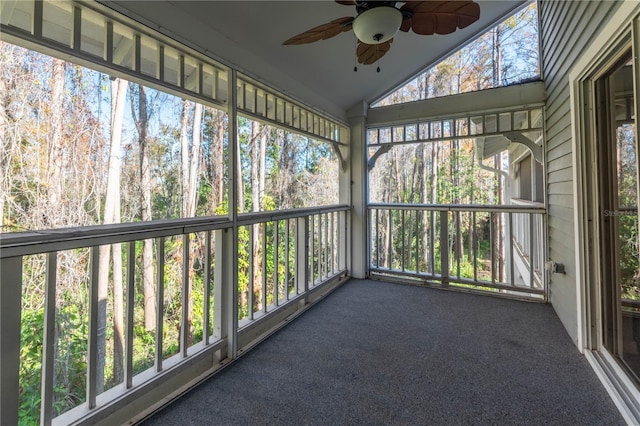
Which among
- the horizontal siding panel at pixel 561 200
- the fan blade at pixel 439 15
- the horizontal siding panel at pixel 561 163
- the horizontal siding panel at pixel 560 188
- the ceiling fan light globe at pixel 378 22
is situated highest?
the fan blade at pixel 439 15

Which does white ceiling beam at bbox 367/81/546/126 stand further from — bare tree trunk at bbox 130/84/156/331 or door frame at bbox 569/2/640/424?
bare tree trunk at bbox 130/84/156/331

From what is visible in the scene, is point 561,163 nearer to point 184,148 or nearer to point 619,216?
point 619,216

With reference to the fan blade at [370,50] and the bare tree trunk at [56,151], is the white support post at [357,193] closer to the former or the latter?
the fan blade at [370,50]

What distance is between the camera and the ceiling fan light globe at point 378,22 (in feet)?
4.72

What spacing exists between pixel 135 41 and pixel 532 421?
3.00m

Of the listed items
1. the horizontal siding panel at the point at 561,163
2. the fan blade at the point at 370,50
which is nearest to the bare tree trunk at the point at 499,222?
the horizontal siding panel at the point at 561,163

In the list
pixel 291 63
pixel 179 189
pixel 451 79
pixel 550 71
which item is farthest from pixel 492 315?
pixel 179 189

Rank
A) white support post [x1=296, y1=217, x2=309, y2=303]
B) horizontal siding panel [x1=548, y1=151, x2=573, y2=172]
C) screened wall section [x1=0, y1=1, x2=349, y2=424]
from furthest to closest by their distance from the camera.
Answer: white support post [x1=296, y1=217, x2=309, y2=303] → horizontal siding panel [x1=548, y1=151, x2=573, y2=172] → screened wall section [x1=0, y1=1, x2=349, y2=424]

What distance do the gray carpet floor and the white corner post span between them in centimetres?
126

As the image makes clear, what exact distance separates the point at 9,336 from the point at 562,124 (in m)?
3.84

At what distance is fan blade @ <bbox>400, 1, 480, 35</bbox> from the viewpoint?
4.66 ft

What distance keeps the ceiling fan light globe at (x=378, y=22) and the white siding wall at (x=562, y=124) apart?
1.28m

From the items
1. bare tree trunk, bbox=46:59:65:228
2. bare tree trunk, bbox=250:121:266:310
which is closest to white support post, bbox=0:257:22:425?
bare tree trunk, bbox=46:59:65:228

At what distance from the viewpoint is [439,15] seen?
1.52 metres
